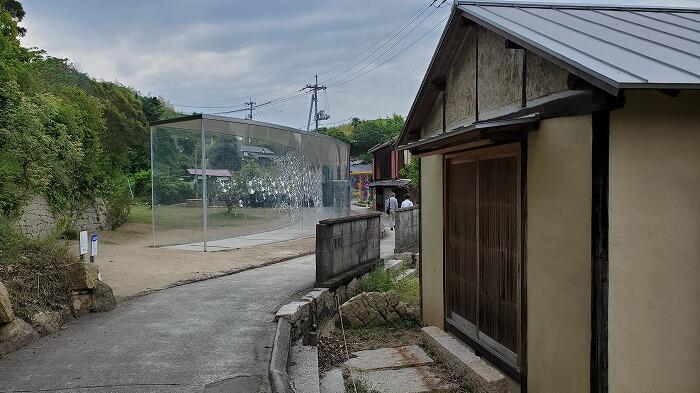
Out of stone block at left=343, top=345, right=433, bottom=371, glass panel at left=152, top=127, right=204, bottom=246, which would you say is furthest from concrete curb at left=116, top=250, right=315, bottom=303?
stone block at left=343, top=345, right=433, bottom=371

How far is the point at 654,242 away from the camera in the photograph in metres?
3.89

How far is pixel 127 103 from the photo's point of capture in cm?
2586

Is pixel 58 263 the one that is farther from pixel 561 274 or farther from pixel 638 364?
pixel 638 364

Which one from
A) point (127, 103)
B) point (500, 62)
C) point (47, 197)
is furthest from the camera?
point (127, 103)

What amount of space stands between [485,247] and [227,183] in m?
11.4

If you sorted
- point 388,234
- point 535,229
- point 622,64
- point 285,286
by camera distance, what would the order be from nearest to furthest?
point 622,64 → point 535,229 → point 285,286 → point 388,234

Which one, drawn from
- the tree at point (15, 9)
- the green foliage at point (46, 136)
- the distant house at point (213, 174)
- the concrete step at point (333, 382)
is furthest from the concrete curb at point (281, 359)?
the tree at point (15, 9)

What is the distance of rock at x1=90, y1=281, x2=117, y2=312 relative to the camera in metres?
7.38

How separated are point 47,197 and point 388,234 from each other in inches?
458

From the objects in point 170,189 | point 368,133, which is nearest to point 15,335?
point 170,189

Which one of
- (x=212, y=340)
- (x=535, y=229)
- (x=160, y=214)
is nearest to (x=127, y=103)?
(x=160, y=214)

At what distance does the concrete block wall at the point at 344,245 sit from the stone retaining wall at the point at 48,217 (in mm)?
5173

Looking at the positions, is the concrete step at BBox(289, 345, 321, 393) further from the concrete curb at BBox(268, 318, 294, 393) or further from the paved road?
the paved road

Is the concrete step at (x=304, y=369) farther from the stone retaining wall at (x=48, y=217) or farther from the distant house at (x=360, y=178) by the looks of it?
the distant house at (x=360, y=178)
